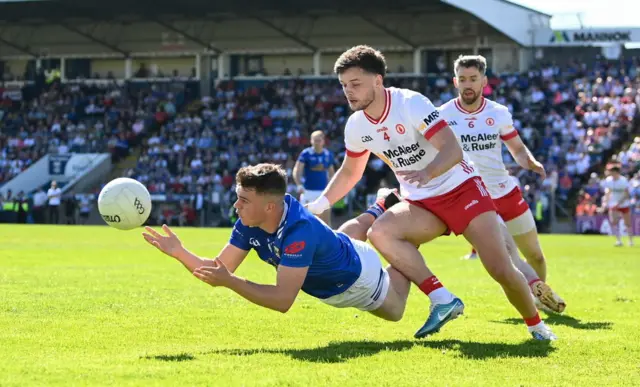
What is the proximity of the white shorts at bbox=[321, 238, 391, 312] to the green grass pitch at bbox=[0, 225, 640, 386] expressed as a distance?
0.99 feet

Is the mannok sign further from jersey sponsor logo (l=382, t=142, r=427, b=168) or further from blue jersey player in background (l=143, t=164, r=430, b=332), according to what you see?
blue jersey player in background (l=143, t=164, r=430, b=332)

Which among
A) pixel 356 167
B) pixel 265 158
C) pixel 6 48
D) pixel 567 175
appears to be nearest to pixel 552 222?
pixel 567 175

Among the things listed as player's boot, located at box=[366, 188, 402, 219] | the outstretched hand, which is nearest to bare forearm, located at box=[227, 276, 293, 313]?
the outstretched hand

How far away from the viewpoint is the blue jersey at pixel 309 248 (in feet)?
22.9

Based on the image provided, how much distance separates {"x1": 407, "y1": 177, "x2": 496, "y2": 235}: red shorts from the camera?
795cm

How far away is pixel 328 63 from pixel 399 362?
159 feet

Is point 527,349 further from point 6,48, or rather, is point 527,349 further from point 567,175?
point 6,48

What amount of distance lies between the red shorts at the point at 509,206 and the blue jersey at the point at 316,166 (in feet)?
42.3

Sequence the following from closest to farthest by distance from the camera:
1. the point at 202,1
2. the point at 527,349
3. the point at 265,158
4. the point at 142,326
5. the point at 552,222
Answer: the point at 527,349 → the point at 142,326 → the point at 552,222 → the point at 265,158 → the point at 202,1

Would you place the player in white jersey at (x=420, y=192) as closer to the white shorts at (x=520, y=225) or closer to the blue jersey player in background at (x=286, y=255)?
the blue jersey player in background at (x=286, y=255)

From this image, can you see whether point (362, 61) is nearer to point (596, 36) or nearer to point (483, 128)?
point (483, 128)

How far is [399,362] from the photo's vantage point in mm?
6656

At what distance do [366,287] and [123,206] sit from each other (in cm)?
195

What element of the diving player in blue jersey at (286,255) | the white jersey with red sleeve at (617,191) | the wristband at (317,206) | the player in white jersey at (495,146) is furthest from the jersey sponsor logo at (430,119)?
the white jersey with red sleeve at (617,191)
